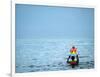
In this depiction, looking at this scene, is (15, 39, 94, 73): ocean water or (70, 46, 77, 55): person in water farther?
(70, 46, 77, 55): person in water

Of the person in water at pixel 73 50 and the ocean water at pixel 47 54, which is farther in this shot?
the person in water at pixel 73 50

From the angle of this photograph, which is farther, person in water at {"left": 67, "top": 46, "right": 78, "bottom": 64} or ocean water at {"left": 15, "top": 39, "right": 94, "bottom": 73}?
person in water at {"left": 67, "top": 46, "right": 78, "bottom": 64}

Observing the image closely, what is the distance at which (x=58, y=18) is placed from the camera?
6.61ft

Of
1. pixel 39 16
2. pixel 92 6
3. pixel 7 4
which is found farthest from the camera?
pixel 92 6

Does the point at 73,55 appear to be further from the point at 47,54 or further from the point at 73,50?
the point at 47,54

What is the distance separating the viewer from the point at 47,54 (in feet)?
6.49

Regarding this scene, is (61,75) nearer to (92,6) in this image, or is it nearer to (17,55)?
(17,55)

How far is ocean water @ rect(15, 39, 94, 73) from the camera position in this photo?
1906mm

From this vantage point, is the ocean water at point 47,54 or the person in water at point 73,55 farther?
the person in water at point 73,55

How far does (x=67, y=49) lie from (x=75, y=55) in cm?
11

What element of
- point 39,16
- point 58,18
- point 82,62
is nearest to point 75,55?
point 82,62

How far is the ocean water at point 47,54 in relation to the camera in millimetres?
1906

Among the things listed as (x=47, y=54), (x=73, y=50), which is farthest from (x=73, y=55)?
(x=47, y=54)

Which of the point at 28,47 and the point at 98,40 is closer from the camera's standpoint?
the point at 28,47
